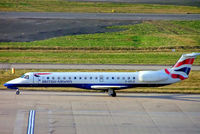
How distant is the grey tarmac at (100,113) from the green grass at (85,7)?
46.1 metres

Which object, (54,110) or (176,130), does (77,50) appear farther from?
(176,130)

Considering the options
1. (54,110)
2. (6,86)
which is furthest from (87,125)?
(6,86)

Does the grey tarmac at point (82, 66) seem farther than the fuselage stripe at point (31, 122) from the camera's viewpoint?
Yes

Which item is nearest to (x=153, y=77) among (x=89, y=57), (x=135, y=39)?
(x=89, y=57)

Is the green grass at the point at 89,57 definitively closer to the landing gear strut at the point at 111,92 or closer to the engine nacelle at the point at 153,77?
the landing gear strut at the point at 111,92

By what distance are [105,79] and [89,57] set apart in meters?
16.3

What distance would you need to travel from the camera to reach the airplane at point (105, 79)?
1387 inches

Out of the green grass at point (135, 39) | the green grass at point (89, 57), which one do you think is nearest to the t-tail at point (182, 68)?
the green grass at point (89, 57)

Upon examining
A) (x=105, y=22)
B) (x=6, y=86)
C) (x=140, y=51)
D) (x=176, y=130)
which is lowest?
(x=176, y=130)

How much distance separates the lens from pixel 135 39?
61406 millimetres

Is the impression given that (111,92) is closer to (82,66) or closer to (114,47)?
(82,66)

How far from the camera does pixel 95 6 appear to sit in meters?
85.8

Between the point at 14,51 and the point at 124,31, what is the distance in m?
20.1

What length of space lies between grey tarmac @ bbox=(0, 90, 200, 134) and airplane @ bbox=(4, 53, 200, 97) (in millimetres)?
1089
